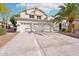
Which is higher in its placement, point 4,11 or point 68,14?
point 4,11

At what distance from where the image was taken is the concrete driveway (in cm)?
807

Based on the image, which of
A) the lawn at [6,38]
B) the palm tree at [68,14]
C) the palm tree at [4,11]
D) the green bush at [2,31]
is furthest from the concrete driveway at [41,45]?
the palm tree at [4,11]

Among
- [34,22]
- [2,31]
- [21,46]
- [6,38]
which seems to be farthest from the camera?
[34,22]

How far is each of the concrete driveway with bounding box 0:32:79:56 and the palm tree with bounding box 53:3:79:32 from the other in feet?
2.41

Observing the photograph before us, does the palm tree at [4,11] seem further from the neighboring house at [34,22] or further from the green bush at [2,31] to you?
the neighboring house at [34,22]

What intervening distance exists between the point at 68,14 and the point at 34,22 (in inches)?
71.7

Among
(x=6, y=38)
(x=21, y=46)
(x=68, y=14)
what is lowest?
(x=21, y=46)

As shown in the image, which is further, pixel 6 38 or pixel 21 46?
pixel 6 38

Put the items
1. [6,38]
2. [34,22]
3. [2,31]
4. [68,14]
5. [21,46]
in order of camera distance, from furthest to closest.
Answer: [34,22], [68,14], [6,38], [2,31], [21,46]

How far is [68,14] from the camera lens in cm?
977

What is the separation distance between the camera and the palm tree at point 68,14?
946 cm

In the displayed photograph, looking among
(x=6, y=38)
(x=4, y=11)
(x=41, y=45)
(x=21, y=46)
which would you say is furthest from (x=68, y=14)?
(x=6, y=38)

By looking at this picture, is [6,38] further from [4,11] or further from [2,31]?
[4,11]

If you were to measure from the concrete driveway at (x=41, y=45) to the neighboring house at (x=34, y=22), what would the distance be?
386 mm
